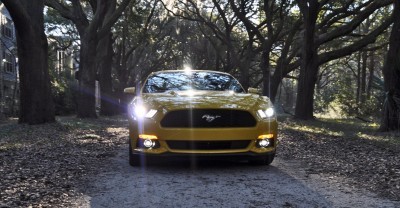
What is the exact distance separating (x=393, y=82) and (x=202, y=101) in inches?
345

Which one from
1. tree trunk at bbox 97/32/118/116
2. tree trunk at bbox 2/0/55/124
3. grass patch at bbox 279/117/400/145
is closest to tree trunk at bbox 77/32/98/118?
tree trunk at bbox 2/0/55/124

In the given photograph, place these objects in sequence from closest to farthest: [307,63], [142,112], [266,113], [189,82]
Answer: [142,112] < [266,113] < [189,82] < [307,63]

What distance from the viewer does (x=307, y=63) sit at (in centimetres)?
1939

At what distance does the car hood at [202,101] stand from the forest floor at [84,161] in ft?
4.40

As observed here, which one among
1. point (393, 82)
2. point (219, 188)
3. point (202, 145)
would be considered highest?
point (393, 82)

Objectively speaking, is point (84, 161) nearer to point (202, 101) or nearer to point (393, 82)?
point (202, 101)

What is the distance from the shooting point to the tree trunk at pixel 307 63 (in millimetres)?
18500

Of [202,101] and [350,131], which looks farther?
[350,131]

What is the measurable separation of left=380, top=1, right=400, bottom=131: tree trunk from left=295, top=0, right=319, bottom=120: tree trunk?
532cm

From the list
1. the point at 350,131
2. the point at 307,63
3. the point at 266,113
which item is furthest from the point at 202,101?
the point at 307,63

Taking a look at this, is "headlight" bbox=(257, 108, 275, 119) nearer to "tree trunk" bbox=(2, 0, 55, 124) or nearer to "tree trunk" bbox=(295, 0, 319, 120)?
"tree trunk" bbox=(2, 0, 55, 124)

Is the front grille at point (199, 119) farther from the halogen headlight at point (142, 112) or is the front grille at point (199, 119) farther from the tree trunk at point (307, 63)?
the tree trunk at point (307, 63)

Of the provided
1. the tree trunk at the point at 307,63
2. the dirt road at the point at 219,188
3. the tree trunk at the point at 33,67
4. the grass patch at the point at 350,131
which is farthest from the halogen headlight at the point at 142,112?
the tree trunk at the point at 307,63

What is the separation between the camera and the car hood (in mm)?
6480
